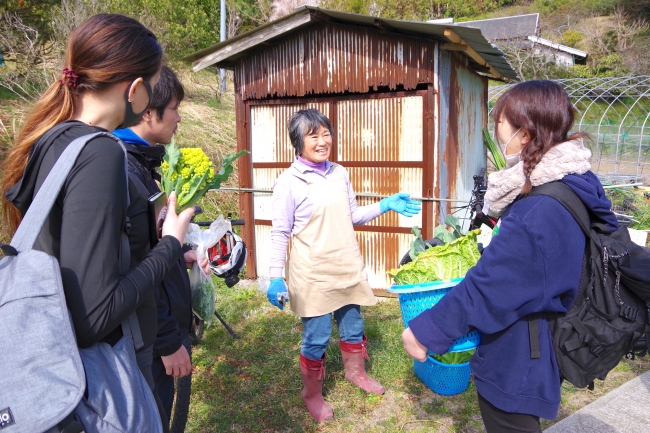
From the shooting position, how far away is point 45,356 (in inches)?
44.7

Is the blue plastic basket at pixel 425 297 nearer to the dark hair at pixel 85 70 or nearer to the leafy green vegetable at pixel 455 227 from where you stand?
the leafy green vegetable at pixel 455 227

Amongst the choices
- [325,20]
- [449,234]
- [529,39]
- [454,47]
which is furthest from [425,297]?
[529,39]

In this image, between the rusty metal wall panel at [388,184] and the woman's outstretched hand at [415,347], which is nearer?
the woman's outstretched hand at [415,347]

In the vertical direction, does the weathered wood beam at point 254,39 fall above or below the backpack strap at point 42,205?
above

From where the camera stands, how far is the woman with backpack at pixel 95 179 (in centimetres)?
123

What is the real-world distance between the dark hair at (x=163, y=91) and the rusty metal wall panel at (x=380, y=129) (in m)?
4.09

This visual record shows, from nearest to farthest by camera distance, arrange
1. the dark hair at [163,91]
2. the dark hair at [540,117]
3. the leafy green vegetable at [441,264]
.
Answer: the dark hair at [540,117]
the dark hair at [163,91]
the leafy green vegetable at [441,264]

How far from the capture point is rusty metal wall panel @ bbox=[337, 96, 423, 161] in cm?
591

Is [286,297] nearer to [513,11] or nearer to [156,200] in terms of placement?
[156,200]

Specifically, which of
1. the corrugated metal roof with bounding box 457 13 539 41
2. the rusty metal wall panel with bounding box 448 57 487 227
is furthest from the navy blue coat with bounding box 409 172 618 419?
the corrugated metal roof with bounding box 457 13 539 41

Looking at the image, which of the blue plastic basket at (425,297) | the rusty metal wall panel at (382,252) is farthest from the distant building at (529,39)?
the blue plastic basket at (425,297)

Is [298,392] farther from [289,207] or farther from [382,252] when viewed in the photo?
[382,252]

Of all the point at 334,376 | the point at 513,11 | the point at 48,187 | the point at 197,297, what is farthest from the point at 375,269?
the point at 513,11

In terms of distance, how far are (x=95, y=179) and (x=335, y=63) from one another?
5.27 meters
